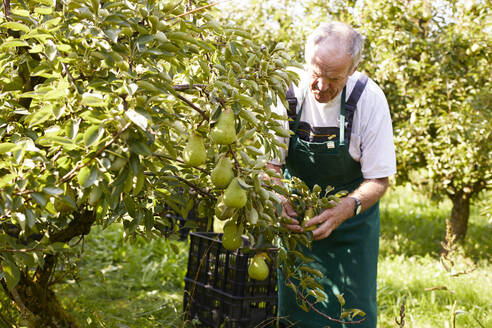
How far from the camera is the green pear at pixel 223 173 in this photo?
4.72ft

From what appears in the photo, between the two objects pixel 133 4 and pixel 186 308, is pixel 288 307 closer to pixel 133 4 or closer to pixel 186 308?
pixel 186 308

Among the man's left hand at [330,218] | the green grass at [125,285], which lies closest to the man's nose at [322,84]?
the man's left hand at [330,218]

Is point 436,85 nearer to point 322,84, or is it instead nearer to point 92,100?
point 322,84

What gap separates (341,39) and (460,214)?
3.94 m

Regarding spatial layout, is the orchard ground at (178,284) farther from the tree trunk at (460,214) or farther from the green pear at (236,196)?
the green pear at (236,196)

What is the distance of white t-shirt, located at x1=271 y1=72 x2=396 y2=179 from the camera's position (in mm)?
2428

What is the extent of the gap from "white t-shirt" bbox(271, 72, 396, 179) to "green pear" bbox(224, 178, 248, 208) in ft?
3.46

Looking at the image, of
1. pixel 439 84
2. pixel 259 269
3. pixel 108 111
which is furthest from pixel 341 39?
pixel 439 84

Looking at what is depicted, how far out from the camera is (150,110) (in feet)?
4.48

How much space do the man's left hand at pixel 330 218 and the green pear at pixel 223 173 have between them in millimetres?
711

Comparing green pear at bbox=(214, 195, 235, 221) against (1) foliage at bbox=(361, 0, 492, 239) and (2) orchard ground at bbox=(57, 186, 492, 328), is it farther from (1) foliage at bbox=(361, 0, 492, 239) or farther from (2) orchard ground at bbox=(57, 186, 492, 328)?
(1) foliage at bbox=(361, 0, 492, 239)

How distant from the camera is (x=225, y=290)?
2.93 metres

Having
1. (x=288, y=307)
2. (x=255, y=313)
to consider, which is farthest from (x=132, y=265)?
(x=288, y=307)

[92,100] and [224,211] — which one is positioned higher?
[92,100]
